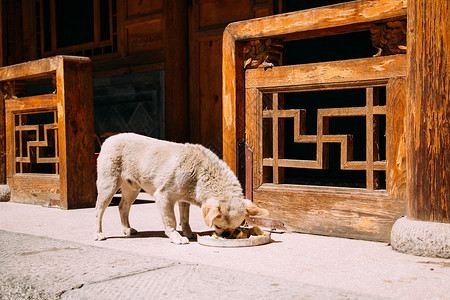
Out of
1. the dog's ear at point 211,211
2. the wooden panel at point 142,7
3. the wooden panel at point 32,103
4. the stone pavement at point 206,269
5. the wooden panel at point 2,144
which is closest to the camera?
the stone pavement at point 206,269

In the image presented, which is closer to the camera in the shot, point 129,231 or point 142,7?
point 129,231

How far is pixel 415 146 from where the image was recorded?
3781mm

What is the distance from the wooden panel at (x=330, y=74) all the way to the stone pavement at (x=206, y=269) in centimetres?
133

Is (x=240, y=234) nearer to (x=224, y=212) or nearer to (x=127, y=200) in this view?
(x=224, y=212)

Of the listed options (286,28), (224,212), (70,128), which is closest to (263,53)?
(286,28)

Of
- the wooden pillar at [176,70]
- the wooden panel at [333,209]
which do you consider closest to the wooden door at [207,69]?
the wooden pillar at [176,70]

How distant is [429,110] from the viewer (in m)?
3.70

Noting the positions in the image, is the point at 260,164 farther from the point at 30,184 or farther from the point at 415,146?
the point at 30,184

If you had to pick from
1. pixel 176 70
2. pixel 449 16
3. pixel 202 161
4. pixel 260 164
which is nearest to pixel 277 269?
pixel 202 161

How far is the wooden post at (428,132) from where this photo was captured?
3.63 metres

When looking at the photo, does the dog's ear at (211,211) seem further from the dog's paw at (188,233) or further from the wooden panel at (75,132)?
the wooden panel at (75,132)

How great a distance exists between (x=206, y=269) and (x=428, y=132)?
6.06 feet

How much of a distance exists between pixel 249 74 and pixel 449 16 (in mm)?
1969

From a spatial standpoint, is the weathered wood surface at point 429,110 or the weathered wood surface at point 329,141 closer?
the weathered wood surface at point 429,110
